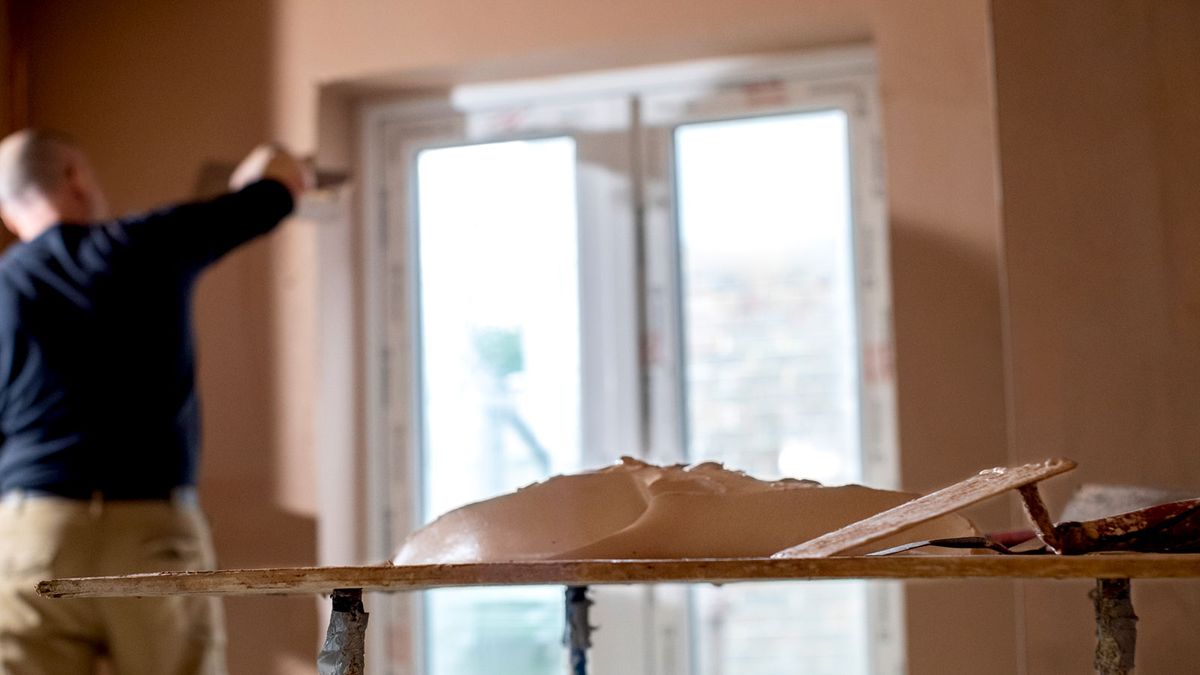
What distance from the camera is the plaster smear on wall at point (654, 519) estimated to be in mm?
1092

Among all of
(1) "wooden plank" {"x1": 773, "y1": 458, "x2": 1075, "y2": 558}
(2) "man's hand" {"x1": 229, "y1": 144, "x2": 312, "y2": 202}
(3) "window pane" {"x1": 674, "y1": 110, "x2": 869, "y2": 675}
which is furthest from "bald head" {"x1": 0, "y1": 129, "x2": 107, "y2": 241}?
(1) "wooden plank" {"x1": 773, "y1": 458, "x2": 1075, "y2": 558}

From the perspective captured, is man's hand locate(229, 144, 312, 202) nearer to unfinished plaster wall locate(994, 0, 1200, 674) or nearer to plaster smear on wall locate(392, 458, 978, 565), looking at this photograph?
unfinished plaster wall locate(994, 0, 1200, 674)

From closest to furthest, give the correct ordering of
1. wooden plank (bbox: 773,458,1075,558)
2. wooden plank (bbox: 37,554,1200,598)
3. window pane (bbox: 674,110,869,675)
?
wooden plank (bbox: 37,554,1200,598) → wooden plank (bbox: 773,458,1075,558) → window pane (bbox: 674,110,869,675)

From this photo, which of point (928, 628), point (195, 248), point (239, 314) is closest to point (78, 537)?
point (195, 248)

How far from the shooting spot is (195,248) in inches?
99.9

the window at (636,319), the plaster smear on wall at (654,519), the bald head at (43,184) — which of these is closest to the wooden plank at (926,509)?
the plaster smear on wall at (654,519)

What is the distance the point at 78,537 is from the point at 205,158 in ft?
3.75

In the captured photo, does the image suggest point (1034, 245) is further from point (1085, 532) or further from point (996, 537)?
point (1085, 532)

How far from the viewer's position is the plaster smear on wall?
109 cm

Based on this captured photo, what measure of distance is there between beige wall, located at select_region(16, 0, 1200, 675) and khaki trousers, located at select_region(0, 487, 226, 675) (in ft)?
2.20

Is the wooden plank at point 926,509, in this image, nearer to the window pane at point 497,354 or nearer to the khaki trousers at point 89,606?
the khaki trousers at point 89,606

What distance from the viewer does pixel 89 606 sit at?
231 cm

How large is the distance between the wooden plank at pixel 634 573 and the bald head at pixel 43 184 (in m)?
1.80

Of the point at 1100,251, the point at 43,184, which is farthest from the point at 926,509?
the point at 43,184
